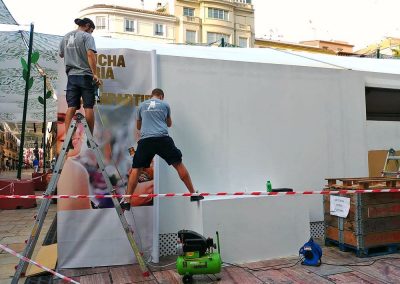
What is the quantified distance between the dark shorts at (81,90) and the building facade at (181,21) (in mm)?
38504

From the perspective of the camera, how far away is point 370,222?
4.64 metres

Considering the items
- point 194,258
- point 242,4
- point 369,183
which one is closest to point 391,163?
point 369,183

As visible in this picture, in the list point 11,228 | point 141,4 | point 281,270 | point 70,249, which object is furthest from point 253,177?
point 141,4

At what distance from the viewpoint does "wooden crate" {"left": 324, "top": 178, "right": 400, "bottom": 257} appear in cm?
459

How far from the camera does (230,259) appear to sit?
441 centimetres

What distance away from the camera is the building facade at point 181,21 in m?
43.0

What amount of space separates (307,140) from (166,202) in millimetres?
2626

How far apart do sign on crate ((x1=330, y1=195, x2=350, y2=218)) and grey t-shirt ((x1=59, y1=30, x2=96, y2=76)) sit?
3.75 m

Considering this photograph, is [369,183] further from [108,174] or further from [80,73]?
[80,73]

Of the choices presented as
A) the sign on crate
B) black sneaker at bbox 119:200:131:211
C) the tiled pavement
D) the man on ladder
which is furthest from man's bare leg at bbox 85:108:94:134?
the sign on crate

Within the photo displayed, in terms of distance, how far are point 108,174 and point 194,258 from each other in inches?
67.0

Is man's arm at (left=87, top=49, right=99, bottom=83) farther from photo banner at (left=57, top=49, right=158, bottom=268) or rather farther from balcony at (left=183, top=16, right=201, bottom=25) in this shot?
balcony at (left=183, top=16, right=201, bottom=25)

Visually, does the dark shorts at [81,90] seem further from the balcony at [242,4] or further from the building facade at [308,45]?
the balcony at [242,4]

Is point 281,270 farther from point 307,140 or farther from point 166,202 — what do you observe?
point 307,140
